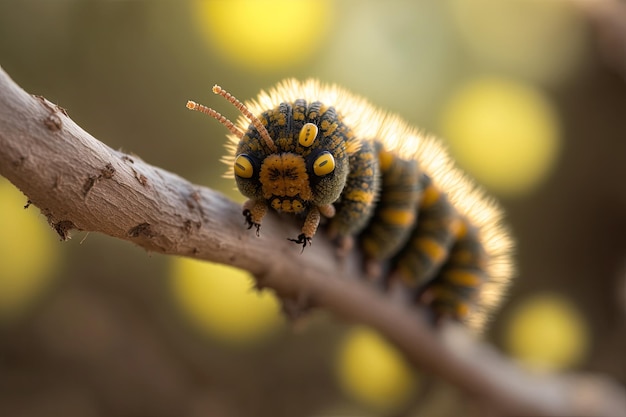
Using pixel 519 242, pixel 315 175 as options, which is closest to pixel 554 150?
pixel 519 242

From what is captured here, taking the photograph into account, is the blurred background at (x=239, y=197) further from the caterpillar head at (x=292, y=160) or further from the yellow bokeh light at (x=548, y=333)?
the caterpillar head at (x=292, y=160)

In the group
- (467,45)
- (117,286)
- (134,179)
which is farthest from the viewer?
(467,45)

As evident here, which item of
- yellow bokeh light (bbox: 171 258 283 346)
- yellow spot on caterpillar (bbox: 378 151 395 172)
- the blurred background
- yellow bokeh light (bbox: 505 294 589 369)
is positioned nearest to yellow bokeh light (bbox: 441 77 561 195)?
the blurred background

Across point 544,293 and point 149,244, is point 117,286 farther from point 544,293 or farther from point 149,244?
point 544,293

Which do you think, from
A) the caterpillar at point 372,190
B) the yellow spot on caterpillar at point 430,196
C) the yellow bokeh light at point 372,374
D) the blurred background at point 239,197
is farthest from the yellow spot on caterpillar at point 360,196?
the yellow bokeh light at point 372,374

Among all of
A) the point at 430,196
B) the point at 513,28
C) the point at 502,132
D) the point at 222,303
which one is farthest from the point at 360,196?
the point at 513,28

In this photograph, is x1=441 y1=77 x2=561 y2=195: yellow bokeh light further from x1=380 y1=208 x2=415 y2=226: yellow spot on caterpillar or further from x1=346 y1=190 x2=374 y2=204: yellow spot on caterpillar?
x1=346 y1=190 x2=374 y2=204: yellow spot on caterpillar
